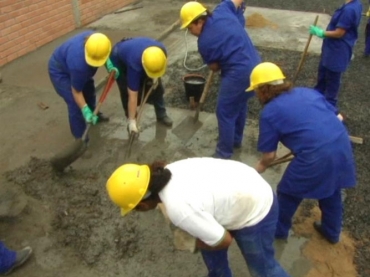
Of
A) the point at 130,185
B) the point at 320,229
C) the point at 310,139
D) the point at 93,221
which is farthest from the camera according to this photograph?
the point at 93,221

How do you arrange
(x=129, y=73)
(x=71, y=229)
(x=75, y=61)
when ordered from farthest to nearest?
(x=129, y=73), (x=75, y=61), (x=71, y=229)

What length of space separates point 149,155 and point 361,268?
248 cm

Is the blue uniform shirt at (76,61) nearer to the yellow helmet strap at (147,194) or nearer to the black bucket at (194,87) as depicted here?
the black bucket at (194,87)

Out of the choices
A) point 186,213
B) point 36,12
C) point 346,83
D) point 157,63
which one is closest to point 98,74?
point 36,12

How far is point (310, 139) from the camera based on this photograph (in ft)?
9.48

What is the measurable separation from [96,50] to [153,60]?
0.59 metres

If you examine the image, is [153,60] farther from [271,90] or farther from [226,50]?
[271,90]

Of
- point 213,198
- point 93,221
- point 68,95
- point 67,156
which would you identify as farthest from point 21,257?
point 213,198

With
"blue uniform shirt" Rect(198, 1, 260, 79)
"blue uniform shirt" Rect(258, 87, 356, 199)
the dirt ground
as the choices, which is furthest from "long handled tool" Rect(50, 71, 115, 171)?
"blue uniform shirt" Rect(258, 87, 356, 199)

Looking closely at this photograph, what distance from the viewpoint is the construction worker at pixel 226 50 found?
4.09 metres

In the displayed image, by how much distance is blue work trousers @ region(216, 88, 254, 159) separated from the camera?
435 cm

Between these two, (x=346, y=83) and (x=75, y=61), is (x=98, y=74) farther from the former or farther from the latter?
(x=346, y=83)

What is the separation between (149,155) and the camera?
15.6ft

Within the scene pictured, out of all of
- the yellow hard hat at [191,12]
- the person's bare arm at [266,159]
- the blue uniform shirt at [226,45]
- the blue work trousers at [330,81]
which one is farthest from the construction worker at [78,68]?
the blue work trousers at [330,81]
